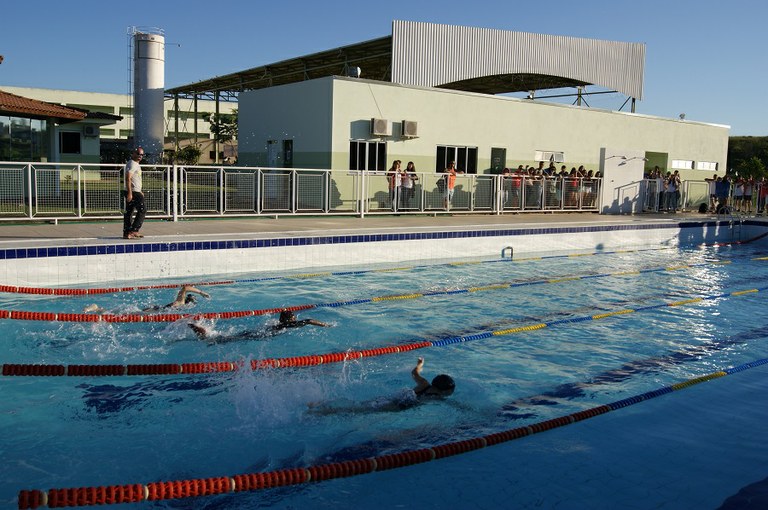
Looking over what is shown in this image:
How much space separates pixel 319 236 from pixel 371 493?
343 inches

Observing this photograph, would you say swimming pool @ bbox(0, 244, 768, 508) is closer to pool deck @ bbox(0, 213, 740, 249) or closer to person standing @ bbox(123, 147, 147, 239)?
pool deck @ bbox(0, 213, 740, 249)

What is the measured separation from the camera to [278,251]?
1220cm

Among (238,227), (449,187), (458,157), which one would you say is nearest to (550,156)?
(458,157)

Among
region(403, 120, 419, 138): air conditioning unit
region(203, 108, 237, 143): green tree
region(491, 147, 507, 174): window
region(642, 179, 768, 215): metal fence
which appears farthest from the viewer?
region(203, 108, 237, 143): green tree

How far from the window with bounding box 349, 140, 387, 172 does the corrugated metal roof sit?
3.10 metres

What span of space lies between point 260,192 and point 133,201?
14.7 ft

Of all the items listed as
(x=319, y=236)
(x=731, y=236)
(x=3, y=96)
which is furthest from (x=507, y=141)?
(x=3, y=96)

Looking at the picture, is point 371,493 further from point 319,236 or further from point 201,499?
point 319,236

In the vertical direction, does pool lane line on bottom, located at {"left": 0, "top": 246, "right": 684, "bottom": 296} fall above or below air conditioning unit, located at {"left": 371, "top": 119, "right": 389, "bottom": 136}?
below

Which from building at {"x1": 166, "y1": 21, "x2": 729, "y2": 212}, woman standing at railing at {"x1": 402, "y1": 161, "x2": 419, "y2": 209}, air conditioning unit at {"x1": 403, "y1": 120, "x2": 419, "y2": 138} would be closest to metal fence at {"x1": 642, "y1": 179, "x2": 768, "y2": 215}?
building at {"x1": 166, "y1": 21, "x2": 729, "y2": 212}

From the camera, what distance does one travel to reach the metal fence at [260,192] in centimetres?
1288

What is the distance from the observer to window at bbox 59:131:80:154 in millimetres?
23680

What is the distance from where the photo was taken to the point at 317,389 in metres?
6.07

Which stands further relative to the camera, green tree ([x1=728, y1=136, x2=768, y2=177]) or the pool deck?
green tree ([x1=728, y1=136, x2=768, y2=177])
